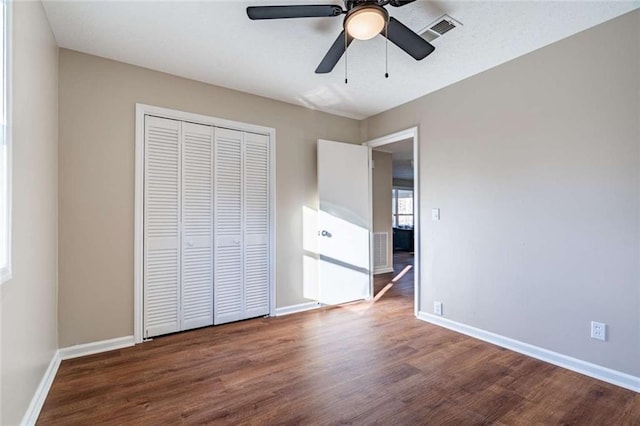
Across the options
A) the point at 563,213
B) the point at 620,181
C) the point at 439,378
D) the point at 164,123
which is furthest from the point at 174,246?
the point at 620,181

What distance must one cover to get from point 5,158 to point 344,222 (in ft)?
10.5

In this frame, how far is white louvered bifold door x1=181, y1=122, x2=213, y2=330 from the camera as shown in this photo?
3.06 metres

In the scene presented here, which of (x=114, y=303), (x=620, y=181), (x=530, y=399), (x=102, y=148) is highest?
(x=102, y=148)

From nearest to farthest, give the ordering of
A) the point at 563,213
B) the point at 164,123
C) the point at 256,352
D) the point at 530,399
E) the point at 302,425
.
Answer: the point at 302,425, the point at 530,399, the point at 563,213, the point at 256,352, the point at 164,123

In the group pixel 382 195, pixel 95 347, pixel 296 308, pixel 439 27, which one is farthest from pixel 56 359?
pixel 382 195

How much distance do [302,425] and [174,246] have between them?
2.05 metres

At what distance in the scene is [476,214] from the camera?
3.00 meters

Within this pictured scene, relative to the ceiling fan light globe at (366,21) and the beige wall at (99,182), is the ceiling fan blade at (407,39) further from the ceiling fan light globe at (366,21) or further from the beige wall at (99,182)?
the beige wall at (99,182)

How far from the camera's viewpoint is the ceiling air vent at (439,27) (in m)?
2.18

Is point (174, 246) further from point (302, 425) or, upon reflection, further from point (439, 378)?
point (439, 378)

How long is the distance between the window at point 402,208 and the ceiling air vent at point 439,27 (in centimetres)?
868

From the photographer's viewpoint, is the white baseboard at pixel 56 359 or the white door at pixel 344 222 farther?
the white door at pixel 344 222

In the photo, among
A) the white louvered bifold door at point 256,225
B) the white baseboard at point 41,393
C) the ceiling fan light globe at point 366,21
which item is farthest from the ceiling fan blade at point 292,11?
the white baseboard at point 41,393

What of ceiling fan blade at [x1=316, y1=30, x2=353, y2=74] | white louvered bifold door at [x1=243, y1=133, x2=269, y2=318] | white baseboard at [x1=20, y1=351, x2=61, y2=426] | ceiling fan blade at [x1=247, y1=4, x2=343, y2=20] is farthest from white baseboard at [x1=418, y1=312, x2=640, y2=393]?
white baseboard at [x1=20, y1=351, x2=61, y2=426]
